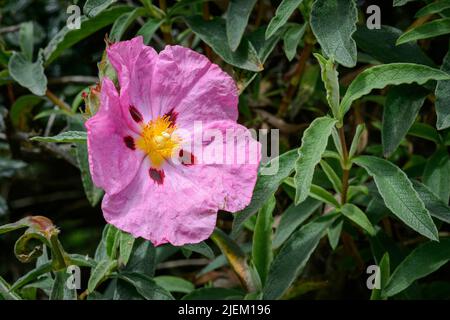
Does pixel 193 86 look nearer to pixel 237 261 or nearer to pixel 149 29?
pixel 149 29

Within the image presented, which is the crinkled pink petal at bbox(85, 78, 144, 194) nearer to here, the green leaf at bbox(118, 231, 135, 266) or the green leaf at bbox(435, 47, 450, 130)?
the green leaf at bbox(118, 231, 135, 266)

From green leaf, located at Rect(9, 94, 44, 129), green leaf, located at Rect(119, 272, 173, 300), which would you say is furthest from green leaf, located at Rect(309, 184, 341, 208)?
green leaf, located at Rect(9, 94, 44, 129)

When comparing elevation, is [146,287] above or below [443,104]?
below

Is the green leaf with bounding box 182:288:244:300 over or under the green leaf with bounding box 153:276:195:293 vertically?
under

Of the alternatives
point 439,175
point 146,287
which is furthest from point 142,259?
point 439,175

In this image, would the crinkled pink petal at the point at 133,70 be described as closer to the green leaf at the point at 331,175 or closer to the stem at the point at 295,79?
the green leaf at the point at 331,175

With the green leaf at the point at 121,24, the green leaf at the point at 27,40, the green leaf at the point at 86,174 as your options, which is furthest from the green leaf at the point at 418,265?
the green leaf at the point at 27,40
